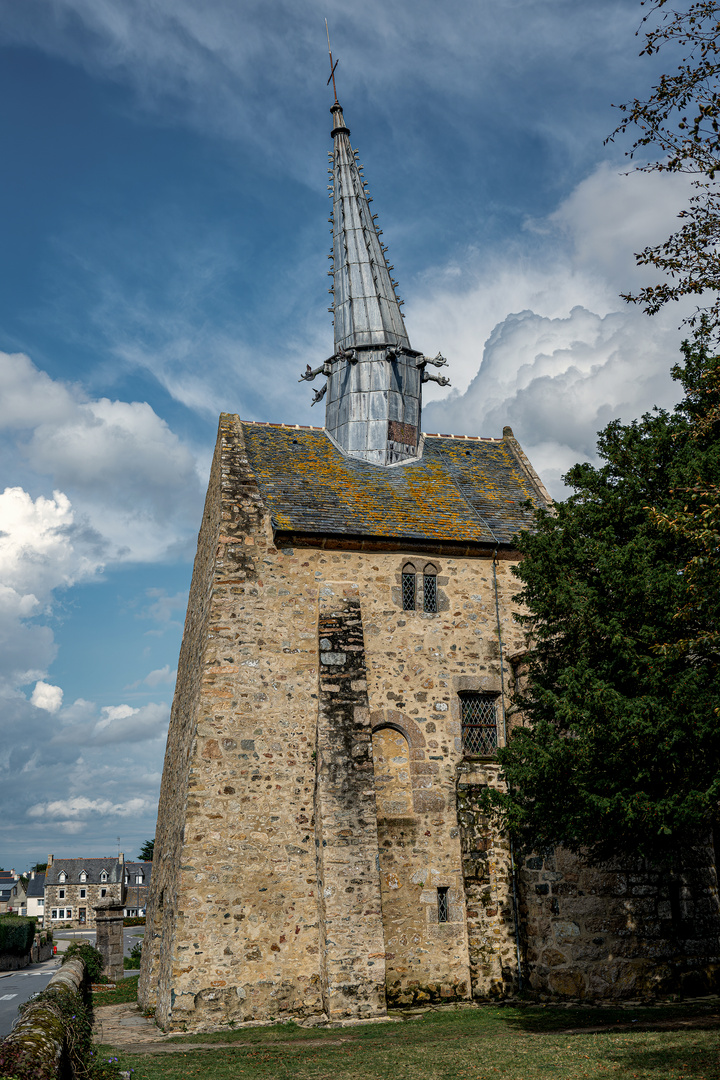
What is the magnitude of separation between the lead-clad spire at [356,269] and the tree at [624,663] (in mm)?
10279

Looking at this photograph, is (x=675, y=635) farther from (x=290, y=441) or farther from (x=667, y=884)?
(x=290, y=441)

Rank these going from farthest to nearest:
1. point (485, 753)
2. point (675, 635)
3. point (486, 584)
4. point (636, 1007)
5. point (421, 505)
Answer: point (421, 505)
point (486, 584)
point (485, 753)
point (636, 1007)
point (675, 635)

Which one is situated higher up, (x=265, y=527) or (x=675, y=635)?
(x=265, y=527)

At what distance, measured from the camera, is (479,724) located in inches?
651

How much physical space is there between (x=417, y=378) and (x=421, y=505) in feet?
15.8

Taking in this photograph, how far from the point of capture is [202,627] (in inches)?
658

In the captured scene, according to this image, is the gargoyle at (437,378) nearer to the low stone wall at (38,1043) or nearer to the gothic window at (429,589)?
the gothic window at (429,589)

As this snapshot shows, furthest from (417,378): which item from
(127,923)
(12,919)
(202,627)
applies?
(127,923)

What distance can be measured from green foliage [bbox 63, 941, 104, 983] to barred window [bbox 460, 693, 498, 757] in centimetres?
1095

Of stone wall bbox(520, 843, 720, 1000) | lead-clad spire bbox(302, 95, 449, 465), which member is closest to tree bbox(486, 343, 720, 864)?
stone wall bbox(520, 843, 720, 1000)

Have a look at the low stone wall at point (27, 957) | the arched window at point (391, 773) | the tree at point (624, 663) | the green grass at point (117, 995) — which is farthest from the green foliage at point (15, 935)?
the tree at point (624, 663)

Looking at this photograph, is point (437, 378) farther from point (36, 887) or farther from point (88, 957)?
point (36, 887)

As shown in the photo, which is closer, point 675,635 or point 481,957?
point 675,635

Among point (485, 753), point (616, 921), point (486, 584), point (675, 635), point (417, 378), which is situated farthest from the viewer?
point (417, 378)
